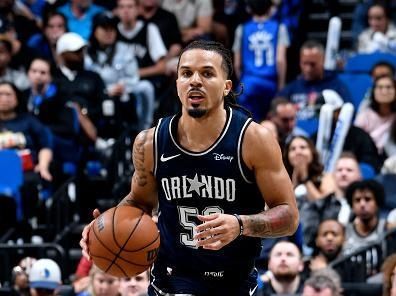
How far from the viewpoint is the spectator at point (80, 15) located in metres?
14.2

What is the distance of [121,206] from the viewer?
270 inches

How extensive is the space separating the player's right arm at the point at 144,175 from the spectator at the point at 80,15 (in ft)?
23.9

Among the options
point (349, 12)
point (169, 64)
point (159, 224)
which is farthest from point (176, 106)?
point (159, 224)

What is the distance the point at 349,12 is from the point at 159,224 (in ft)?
30.0

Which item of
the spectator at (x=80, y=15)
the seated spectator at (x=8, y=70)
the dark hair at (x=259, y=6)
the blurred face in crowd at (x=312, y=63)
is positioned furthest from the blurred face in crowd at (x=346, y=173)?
the spectator at (x=80, y=15)

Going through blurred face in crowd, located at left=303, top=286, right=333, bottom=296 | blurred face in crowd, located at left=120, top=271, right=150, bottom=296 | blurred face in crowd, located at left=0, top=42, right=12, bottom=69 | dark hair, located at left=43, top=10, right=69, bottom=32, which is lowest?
blurred face in crowd, located at left=120, top=271, right=150, bottom=296

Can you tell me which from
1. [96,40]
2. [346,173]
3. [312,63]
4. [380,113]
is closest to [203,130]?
[346,173]

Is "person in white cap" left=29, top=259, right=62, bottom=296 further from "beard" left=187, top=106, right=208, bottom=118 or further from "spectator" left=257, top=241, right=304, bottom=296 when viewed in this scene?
"beard" left=187, top=106, right=208, bottom=118

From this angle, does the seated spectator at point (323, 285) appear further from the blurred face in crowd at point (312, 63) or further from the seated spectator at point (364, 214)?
the blurred face in crowd at point (312, 63)

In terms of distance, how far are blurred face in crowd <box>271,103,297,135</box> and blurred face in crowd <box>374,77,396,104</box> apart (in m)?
0.86

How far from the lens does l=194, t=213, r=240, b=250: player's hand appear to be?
6.01 m

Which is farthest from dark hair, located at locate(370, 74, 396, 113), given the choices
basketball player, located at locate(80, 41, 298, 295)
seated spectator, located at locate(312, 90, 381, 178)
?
basketball player, located at locate(80, 41, 298, 295)

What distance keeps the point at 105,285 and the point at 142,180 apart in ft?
9.15

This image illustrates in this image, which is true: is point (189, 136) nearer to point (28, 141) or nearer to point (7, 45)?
point (28, 141)
